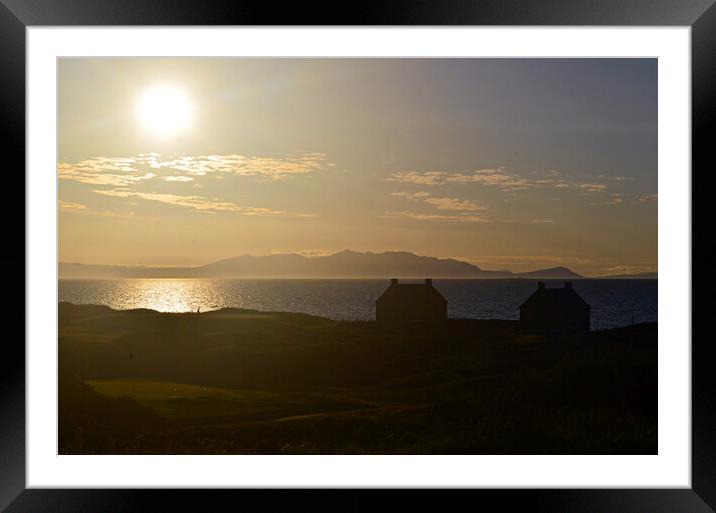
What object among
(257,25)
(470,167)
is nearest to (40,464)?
(257,25)

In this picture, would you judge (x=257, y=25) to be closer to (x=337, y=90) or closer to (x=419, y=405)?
(x=419, y=405)

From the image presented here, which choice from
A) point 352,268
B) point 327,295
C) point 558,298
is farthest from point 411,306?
point 558,298

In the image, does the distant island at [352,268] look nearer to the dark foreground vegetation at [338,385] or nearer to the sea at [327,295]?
the sea at [327,295]

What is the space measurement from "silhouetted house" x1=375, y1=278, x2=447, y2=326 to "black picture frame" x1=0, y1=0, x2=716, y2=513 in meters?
13.4

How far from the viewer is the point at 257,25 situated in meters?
1.82

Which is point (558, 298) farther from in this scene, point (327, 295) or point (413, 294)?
point (327, 295)

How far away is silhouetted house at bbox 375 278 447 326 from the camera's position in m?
15.4

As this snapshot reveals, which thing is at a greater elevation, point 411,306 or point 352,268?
point 352,268

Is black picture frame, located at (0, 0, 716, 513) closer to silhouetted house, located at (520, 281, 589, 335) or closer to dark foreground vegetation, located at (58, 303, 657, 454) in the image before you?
dark foreground vegetation, located at (58, 303, 657, 454)

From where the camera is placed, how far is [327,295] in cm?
1686

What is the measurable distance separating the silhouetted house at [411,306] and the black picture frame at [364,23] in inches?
526

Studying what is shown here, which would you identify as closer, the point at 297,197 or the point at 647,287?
the point at 297,197

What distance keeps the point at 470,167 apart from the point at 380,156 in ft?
9.51

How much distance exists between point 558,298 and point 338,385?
256 inches
